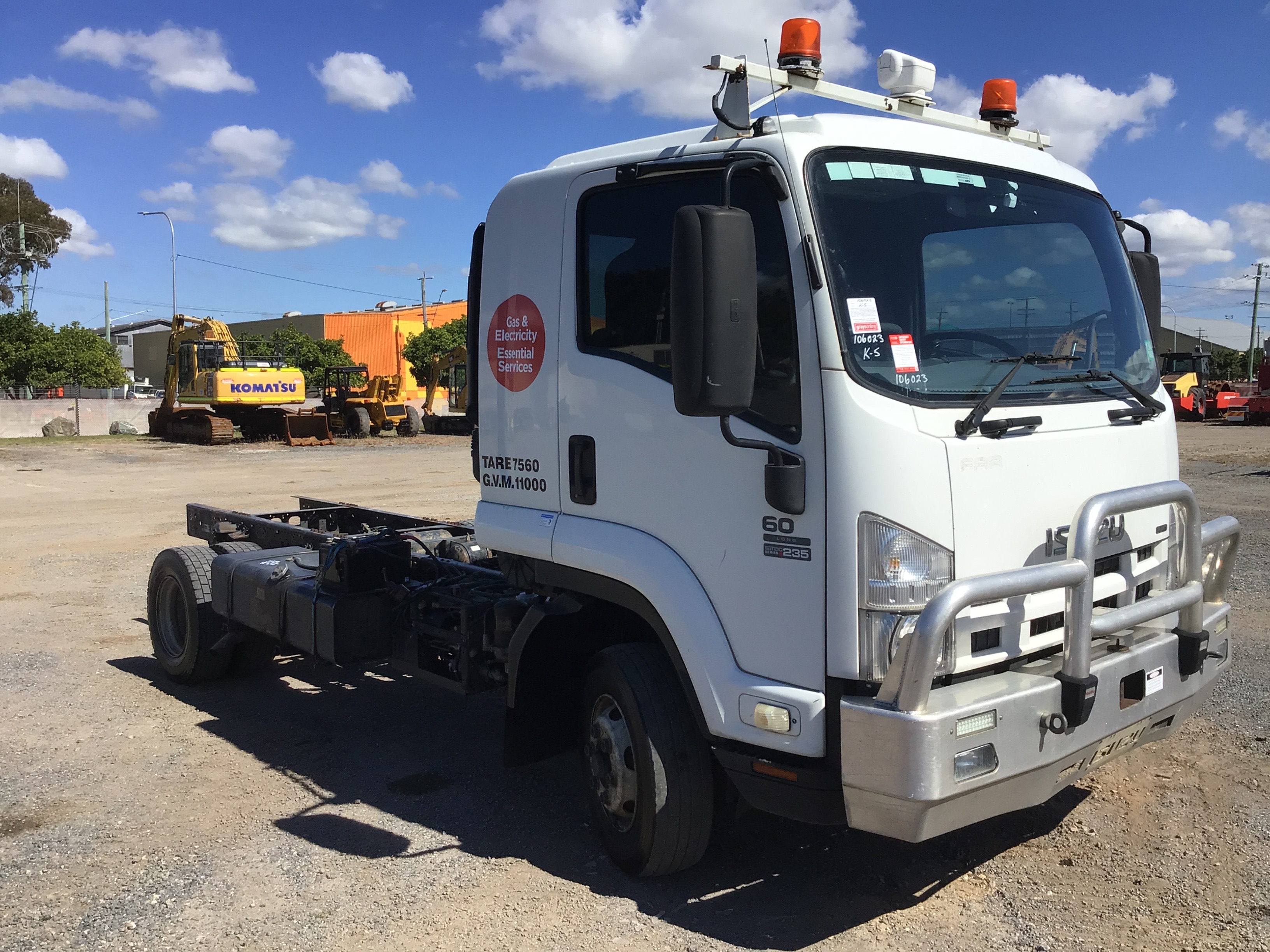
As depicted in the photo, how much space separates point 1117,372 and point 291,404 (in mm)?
30903

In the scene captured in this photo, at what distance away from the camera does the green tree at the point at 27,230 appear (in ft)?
201

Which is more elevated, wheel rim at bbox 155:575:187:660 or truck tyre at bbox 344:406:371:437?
truck tyre at bbox 344:406:371:437

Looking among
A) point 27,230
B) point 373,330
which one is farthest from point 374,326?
point 27,230

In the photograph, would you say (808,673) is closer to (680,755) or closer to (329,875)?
(680,755)

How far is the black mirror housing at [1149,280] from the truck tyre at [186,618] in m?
5.42

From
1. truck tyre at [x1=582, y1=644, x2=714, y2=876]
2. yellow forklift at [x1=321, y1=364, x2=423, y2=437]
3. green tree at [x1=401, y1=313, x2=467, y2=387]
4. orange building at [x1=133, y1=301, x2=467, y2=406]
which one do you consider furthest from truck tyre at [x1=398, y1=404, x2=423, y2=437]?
orange building at [x1=133, y1=301, x2=467, y2=406]

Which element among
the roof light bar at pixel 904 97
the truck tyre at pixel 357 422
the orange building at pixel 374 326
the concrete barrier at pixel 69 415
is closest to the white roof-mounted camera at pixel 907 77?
the roof light bar at pixel 904 97

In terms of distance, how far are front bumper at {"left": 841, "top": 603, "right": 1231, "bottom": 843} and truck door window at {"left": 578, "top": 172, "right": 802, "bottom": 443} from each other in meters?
0.93

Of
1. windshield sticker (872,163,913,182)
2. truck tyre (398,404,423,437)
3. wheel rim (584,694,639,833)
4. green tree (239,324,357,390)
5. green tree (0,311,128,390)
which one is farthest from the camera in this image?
green tree (239,324,357,390)

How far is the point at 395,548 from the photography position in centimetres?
565

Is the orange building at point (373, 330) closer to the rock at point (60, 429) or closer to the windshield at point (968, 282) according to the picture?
the rock at point (60, 429)

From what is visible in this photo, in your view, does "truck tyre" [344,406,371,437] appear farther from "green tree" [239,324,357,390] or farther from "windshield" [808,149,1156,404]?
"green tree" [239,324,357,390]

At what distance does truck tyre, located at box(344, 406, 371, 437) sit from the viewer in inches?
1326

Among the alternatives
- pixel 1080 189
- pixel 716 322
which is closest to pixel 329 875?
pixel 716 322
